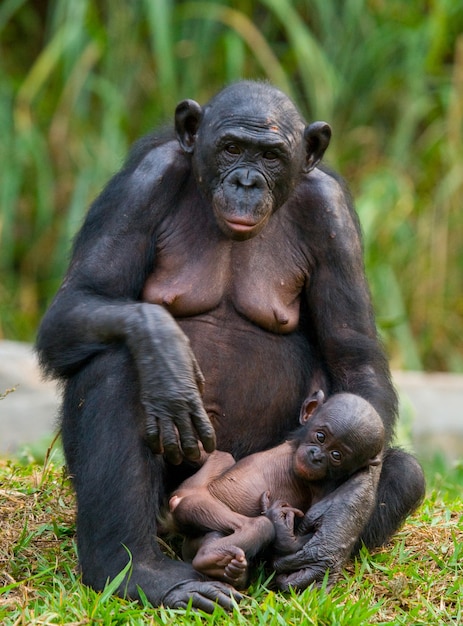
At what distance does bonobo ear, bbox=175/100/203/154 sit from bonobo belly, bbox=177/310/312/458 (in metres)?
0.81

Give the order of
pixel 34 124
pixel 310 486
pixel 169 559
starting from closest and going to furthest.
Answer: pixel 169 559
pixel 310 486
pixel 34 124

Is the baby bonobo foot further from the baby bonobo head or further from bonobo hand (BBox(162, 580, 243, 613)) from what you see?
the baby bonobo head

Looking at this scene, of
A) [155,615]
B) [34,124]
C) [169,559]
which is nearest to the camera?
[155,615]

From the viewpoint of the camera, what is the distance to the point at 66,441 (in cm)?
500

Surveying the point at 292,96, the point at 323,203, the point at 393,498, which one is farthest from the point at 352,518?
the point at 292,96

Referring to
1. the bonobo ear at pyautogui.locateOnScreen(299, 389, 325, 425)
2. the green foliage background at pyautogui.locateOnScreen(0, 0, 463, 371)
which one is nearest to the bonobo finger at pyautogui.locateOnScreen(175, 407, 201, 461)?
the bonobo ear at pyautogui.locateOnScreen(299, 389, 325, 425)

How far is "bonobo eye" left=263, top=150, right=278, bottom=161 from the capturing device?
490 cm

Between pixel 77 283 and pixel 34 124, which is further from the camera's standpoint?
pixel 34 124

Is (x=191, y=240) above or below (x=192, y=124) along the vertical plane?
below

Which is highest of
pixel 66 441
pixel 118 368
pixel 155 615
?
pixel 118 368

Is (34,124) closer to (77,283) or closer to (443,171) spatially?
(443,171)

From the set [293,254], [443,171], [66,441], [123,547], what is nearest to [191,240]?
[293,254]

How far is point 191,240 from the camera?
512cm

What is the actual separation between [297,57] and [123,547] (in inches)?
303
